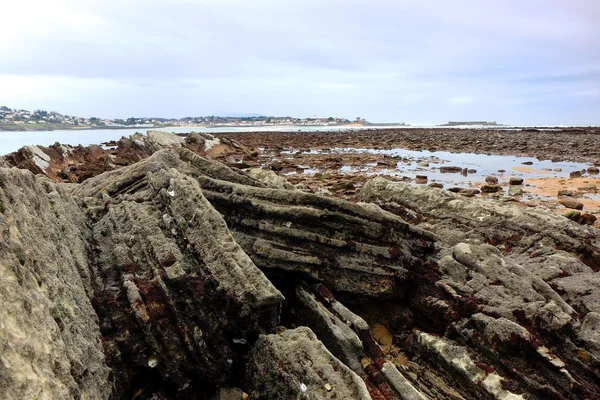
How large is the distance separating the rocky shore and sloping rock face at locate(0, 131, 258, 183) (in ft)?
9.40

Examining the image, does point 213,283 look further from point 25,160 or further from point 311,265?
point 25,160

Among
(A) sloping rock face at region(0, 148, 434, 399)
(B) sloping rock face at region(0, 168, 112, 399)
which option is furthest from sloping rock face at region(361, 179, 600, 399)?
(B) sloping rock face at region(0, 168, 112, 399)

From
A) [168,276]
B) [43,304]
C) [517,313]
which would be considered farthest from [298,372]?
[517,313]

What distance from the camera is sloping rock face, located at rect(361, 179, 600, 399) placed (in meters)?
4.16

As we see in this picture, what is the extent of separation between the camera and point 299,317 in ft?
15.9

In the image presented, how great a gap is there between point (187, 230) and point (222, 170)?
2.42 meters

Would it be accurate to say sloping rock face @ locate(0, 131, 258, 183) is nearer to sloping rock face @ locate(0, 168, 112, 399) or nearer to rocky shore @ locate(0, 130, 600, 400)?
sloping rock face @ locate(0, 168, 112, 399)

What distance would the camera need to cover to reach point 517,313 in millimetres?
4633

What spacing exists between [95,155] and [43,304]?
75.9 feet

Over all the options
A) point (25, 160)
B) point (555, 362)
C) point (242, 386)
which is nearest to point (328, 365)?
point (242, 386)

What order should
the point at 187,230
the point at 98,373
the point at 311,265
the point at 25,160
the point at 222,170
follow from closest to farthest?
the point at 98,373 → the point at 187,230 → the point at 311,265 → the point at 222,170 → the point at 25,160

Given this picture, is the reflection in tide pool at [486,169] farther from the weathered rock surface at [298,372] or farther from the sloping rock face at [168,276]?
the weathered rock surface at [298,372]

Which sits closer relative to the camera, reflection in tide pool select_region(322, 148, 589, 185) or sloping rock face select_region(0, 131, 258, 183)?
sloping rock face select_region(0, 131, 258, 183)

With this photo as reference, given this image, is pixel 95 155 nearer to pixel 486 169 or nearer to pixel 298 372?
pixel 486 169
